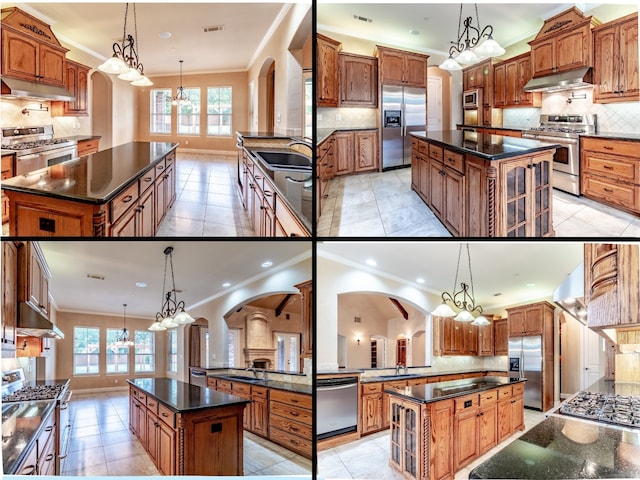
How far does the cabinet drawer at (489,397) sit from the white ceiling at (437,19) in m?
1.47

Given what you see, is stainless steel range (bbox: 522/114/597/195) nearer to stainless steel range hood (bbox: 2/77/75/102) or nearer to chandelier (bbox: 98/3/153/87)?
chandelier (bbox: 98/3/153/87)

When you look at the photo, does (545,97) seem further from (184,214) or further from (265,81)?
(184,214)

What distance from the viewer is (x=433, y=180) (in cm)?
209

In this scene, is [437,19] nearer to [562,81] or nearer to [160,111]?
[562,81]

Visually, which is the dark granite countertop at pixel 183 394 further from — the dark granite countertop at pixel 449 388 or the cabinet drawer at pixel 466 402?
the cabinet drawer at pixel 466 402

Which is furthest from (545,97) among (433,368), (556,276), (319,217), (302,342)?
(302,342)

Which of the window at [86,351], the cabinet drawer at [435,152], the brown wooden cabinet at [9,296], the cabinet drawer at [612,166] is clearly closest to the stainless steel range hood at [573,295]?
the cabinet drawer at [612,166]

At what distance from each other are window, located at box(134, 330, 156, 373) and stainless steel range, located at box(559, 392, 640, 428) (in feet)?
5.88

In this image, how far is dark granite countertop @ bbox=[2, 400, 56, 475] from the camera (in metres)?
2.15

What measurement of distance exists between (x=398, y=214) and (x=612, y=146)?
0.85 m

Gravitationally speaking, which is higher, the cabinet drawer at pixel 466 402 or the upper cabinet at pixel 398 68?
the upper cabinet at pixel 398 68

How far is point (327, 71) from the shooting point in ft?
6.78

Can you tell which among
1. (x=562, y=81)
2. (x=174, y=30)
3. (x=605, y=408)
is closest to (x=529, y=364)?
(x=605, y=408)

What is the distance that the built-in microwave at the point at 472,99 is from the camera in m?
2.01
